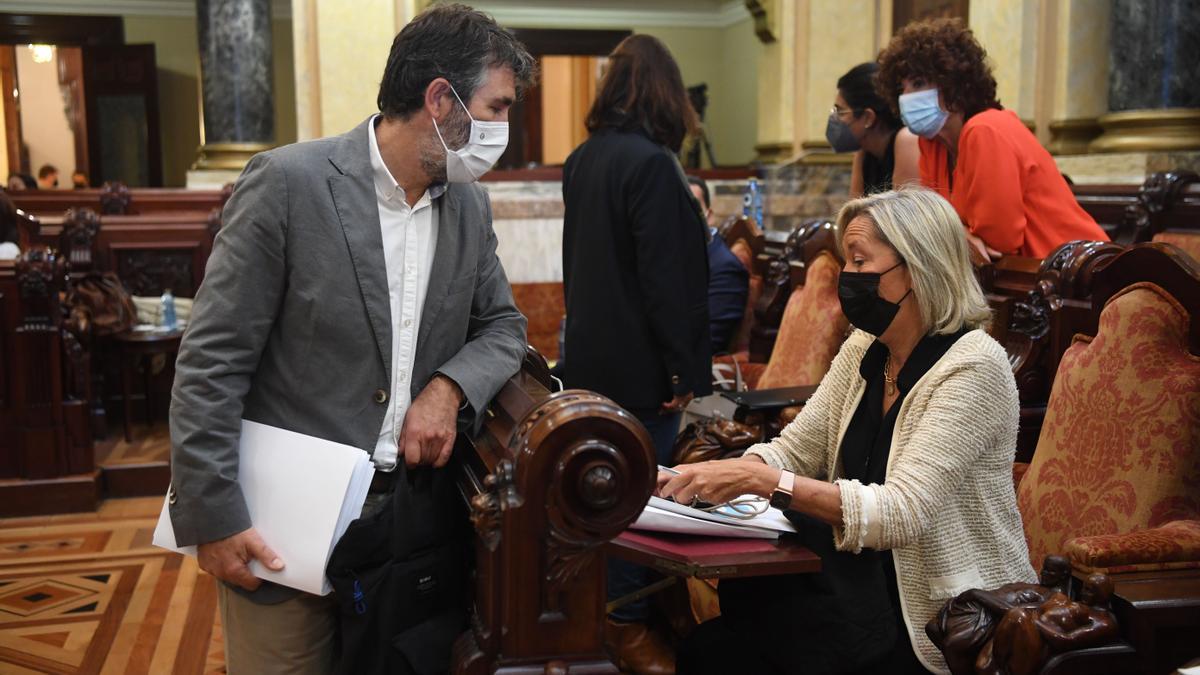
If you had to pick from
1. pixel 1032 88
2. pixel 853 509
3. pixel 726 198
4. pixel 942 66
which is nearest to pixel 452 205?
pixel 853 509

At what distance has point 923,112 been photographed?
3.67m

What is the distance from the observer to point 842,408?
2359 millimetres

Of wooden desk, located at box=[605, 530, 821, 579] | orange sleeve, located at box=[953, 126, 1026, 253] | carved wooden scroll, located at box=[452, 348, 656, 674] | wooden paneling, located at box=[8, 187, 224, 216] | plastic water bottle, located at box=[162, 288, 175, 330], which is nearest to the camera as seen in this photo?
carved wooden scroll, located at box=[452, 348, 656, 674]

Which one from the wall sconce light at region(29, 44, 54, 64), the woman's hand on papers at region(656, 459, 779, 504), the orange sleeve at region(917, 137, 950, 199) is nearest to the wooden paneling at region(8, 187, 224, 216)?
the orange sleeve at region(917, 137, 950, 199)

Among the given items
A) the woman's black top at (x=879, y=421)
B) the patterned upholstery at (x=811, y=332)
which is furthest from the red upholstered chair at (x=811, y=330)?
the woman's black top at (x=879, y=421)

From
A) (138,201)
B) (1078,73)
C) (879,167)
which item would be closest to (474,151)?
(879,167)

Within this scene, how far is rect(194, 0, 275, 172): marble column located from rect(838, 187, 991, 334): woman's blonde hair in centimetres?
768

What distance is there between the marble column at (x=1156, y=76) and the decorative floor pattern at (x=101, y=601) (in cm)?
551

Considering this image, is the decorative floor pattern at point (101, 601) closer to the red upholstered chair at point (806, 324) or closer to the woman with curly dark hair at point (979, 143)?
the red upholstered chair at point (806, 324)

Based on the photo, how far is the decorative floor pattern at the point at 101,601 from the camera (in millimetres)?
3303

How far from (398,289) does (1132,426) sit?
149cm

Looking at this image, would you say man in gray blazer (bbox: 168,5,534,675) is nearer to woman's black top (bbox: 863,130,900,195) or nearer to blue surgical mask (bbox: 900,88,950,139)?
blue surgical mask (bbox: 900,88,950,139)

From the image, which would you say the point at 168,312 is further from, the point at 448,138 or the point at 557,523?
the point at 557,523

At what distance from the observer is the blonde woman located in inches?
76.8
